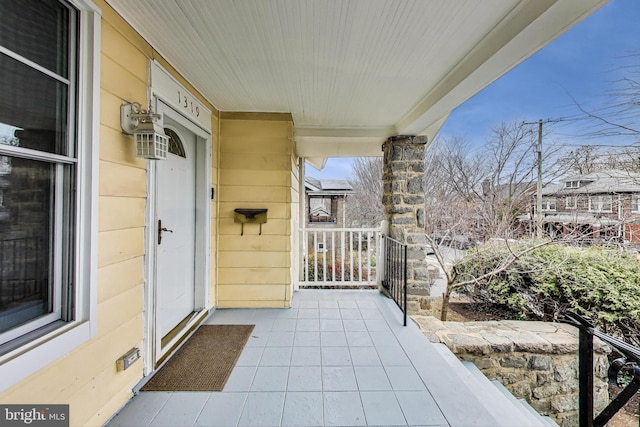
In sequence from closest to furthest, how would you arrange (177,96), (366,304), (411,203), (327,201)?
1. (177,96)
2. (366,304)
3. (411,203)
4. (327,201)

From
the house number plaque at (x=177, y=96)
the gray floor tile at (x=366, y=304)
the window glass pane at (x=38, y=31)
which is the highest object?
the house number plaque at (x=177, y=96)

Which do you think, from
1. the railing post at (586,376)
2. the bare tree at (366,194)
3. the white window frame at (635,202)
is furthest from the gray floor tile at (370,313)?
the bare tree at (366,194)

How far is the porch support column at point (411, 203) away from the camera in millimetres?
3598

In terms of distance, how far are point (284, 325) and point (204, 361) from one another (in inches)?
33.8

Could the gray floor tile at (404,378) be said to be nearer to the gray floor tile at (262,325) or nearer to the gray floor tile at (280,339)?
the gray floor tile at (280,339)

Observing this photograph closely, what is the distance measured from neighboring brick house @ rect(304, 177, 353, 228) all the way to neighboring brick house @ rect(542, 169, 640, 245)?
22.9 feet

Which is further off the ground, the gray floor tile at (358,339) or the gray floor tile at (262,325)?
the gray floor tile at (262,325)

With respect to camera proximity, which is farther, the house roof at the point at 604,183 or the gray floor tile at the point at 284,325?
the house roof at the point at 604,183

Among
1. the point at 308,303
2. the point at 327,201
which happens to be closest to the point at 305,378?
the point at 308,303

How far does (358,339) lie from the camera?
2496 millimetres

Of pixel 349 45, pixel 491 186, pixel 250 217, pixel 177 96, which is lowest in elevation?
pixel 250 217

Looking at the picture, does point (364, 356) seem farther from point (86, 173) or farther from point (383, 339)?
point (86, 173)

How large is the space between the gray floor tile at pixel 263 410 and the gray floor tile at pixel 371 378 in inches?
22.6

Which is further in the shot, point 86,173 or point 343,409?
point 343,409
